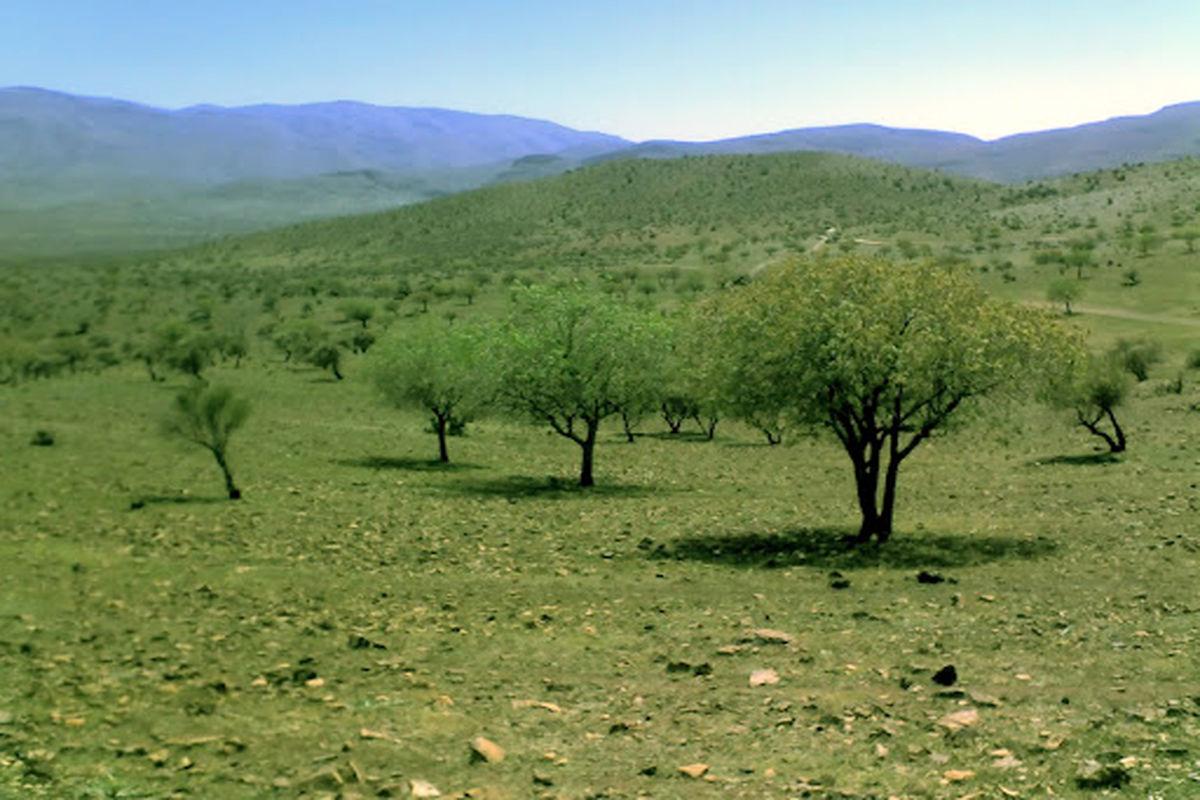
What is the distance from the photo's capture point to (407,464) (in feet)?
129

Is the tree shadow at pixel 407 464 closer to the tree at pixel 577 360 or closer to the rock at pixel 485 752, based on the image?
the tree at pixel 577 360

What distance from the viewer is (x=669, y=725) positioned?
11.8m

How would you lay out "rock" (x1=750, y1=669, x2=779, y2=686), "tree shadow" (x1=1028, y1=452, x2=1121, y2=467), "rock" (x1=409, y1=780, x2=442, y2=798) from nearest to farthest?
"rock" (x1=409, y1=780, x2=442, y2=798) < "rock" (x1=750, y1=669, x2=779, y2=686) < "tree shadow" (x1=1028, y1=452, x2=1121, y2=467)

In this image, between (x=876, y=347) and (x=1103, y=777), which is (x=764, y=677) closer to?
(x=1103, y=777)

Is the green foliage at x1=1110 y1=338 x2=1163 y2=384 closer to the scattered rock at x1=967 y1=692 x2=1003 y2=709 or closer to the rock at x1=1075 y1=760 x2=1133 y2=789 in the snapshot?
the scattered rock at x1=967 y1=692 x2=1003 y2=709

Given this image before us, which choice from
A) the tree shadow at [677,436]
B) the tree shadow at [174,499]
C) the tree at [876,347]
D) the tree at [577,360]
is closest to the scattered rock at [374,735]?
the tree at [876,347]

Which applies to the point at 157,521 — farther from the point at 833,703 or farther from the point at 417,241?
the point at 417,241

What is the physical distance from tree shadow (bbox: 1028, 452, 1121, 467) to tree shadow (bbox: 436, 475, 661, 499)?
46.7 ft

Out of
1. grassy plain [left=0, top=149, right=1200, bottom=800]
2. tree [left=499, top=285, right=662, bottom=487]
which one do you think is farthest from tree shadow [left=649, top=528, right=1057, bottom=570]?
tree [left=499, top=285, right=662, bottom=487]

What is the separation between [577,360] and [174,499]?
42.4 feet

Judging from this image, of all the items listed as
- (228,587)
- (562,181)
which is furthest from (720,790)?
(562,181)

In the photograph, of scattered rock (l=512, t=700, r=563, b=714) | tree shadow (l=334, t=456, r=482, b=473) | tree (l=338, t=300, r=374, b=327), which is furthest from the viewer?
tree (l=338, t=300, r=374, b=327)

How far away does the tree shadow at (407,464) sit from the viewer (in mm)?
37853

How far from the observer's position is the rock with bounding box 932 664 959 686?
41.1ft
